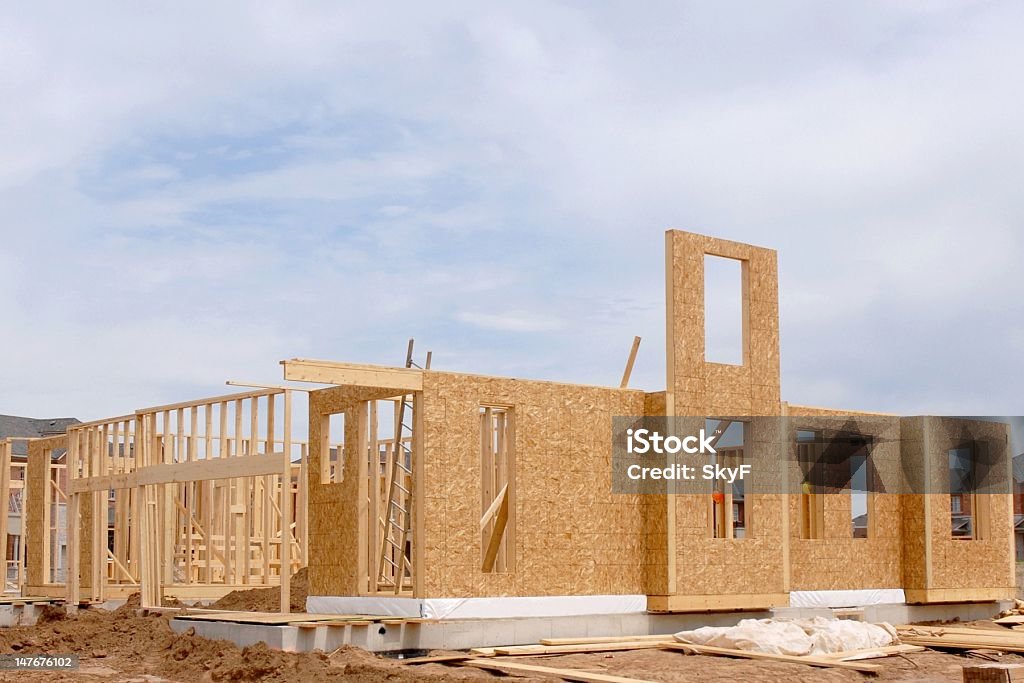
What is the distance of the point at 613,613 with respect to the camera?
18359 mm

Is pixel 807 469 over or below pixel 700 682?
over

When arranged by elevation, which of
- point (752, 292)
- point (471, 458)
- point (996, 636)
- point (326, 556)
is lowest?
point (996, 636)

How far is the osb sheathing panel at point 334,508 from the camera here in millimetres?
17594

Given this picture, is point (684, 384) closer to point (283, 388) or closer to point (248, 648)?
point (283, 388)

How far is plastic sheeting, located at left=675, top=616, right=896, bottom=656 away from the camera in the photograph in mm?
16328

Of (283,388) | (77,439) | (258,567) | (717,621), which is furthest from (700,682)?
(77,439)

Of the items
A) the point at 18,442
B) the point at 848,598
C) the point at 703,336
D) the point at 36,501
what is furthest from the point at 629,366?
the point at 18,442

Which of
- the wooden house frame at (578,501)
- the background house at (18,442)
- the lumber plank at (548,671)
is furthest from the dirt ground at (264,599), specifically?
the background house at (18,442)

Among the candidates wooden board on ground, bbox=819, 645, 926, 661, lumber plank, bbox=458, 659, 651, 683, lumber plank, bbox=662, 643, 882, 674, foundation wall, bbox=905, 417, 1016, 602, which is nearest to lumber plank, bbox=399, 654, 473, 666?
lumber plank, bbox=458, 659, 651, 683

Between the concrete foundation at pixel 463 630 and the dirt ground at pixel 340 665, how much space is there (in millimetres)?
244

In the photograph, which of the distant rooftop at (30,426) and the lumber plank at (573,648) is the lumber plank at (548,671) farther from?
the distant rooftop at (30,426)

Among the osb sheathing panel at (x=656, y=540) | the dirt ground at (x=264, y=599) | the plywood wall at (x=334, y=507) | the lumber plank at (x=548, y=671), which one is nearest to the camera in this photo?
the lumber plank at (x=548, y=671)

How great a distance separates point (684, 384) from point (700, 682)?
5977mm

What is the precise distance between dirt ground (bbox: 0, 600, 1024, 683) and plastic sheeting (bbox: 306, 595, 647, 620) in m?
1.23
